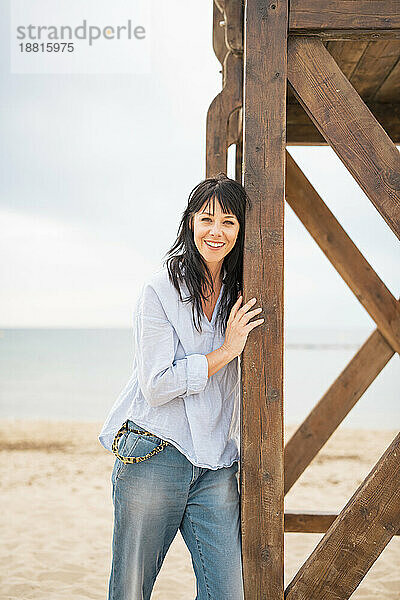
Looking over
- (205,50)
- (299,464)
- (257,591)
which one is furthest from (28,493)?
(205,50)

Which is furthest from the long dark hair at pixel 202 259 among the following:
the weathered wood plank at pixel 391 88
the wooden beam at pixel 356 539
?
the weathered wood plank at pixel 391 88

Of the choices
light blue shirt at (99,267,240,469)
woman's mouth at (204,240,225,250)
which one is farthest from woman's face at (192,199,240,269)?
light blue shirt at (99,267,240,469)

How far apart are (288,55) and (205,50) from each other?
22290 mm

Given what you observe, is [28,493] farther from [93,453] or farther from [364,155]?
[364,155]

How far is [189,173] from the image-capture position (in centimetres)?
2888

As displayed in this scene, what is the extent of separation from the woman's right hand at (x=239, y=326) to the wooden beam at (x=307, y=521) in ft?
6.07

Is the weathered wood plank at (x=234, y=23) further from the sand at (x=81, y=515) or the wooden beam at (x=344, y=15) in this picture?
the sand at (x=81, y=515)

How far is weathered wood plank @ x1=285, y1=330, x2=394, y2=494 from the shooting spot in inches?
166

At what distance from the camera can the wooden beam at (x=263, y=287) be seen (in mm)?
2424

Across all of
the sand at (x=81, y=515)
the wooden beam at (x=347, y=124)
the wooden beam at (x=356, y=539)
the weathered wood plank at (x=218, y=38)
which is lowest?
the sand at (x=81, y=515)

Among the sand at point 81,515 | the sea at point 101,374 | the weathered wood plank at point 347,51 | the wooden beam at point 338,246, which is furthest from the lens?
the sea at point 101,374

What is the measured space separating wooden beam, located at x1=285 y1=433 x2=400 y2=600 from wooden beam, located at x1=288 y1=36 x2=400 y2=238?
0.81m

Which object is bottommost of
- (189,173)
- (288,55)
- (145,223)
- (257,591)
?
(257,591)

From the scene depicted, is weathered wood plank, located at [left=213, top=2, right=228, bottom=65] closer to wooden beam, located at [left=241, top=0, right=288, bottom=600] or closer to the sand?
wooden beam, located at [left=241, top=0, right=288, bottom=600]
